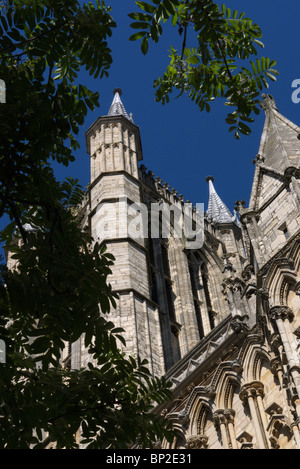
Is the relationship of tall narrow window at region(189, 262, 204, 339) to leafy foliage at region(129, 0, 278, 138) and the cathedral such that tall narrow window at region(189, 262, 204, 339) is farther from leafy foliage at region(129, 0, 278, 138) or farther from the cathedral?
leafy foliage at region(129, 0, 278, 138)

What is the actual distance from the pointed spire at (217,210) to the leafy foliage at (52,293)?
3087 centimetres

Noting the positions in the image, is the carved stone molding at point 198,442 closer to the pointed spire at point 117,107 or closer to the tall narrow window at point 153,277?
the tall narrow window at point 153,277

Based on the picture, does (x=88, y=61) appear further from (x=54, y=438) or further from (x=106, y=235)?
(x=106, y=235)

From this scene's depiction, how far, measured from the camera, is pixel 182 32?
23.0ft

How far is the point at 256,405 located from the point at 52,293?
7.46m

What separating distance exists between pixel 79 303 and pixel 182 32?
2.71m

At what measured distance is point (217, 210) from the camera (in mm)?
38750

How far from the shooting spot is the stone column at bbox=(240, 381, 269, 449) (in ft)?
39.2

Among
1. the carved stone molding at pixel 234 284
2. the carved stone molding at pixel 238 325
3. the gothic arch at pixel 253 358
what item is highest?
the carved stone molding at pixel 234 284

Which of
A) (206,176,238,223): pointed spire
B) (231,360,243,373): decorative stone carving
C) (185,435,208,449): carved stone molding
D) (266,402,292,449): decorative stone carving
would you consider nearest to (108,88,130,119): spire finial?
(206,176,238,223): pointed spire

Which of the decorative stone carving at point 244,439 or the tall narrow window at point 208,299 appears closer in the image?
the decorative stone carving at point 244,439

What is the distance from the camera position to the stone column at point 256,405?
39.2ft

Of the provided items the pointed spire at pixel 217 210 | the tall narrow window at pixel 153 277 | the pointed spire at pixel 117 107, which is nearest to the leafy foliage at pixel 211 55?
the tall narrow window at pixel 153 277
